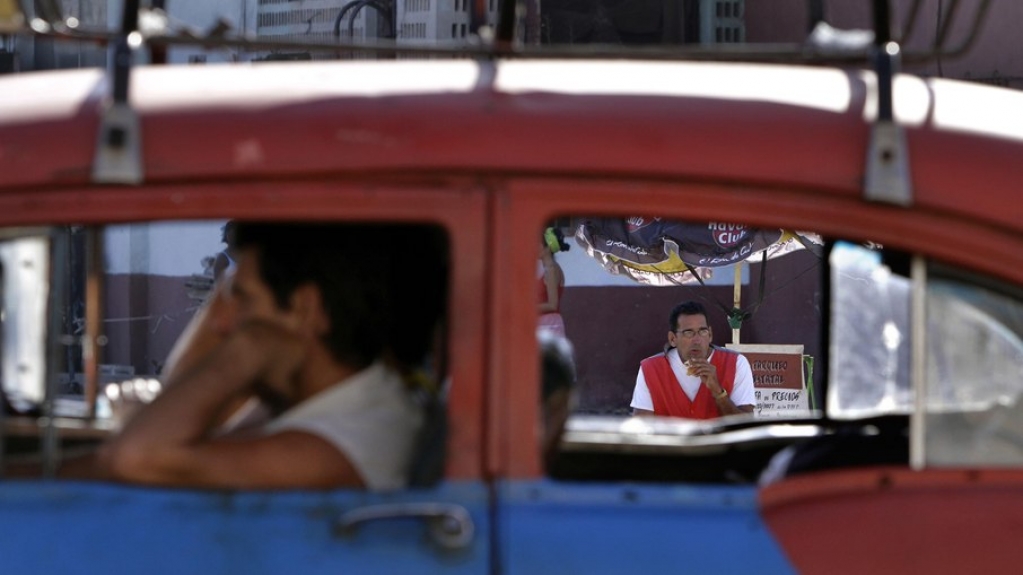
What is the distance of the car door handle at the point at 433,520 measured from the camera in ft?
6.38

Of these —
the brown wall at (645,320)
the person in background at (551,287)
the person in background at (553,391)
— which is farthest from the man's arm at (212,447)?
the brown wall at (645,320)

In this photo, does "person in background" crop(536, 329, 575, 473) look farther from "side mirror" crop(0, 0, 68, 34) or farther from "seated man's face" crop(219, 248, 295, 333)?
"side mirror" crop(0, 0, 68, 34)

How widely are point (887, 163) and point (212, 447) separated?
1040 mm

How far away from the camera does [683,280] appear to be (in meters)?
8.55

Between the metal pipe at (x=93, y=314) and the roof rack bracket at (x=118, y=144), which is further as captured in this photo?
the metal pipe at (x=93, y=314)

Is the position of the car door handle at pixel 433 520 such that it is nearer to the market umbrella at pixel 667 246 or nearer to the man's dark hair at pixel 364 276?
the man's dark hair at pixel 364 276

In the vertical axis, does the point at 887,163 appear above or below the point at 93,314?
above

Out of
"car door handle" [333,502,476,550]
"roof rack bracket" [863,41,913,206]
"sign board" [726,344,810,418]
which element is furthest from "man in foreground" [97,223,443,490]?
"sign board" [726,344,810,418]

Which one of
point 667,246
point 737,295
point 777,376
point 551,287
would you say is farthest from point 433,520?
point 737,295

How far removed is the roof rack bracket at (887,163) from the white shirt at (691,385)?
401cm

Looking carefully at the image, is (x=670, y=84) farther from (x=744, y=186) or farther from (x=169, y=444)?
(x=169, y=444)

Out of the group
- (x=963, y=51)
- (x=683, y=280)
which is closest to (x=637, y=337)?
(x=683, y=280)

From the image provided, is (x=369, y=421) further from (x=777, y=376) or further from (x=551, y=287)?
(x=777, y=376)

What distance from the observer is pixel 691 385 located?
6055 mm
